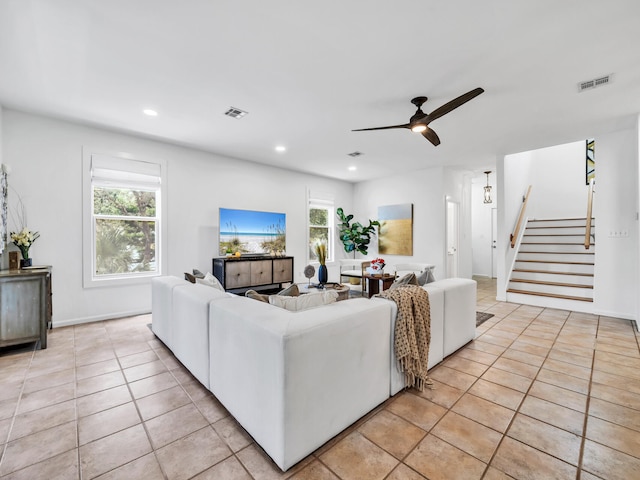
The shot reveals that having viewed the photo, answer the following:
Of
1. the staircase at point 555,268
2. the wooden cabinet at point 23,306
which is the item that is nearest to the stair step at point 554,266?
the staircase at point 555,268

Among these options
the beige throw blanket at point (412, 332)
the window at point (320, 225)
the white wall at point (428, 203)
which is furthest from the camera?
the window at point (320, 225)

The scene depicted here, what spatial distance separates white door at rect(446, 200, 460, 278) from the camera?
6.57 m

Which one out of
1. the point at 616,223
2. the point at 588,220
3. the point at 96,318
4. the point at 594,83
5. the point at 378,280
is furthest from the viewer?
the point at 588,220

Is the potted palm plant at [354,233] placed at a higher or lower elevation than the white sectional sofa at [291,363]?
higher

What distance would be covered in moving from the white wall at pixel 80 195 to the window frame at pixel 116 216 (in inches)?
2.9

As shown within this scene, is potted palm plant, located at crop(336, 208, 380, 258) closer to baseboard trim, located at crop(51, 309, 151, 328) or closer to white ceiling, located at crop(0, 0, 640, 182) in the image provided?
white ceiling, located at crop(0, 0, 640, 182)

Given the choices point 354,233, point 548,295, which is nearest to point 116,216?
point 354,233

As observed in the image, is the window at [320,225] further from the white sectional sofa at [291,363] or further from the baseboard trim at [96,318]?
the white sectional sofa at [291,363]

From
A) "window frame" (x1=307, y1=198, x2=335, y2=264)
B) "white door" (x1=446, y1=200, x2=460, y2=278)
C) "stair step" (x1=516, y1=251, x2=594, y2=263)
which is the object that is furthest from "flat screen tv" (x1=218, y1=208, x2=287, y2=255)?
"stair step" (x1=516, y1=251, x2=594, y2=263)

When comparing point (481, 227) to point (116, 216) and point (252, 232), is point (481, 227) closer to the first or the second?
point (252, 232)

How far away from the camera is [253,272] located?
5199 millimetres

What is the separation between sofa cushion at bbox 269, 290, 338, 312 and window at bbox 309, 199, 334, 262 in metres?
4.91

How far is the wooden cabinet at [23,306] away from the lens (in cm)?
291

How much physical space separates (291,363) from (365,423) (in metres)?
0.85
